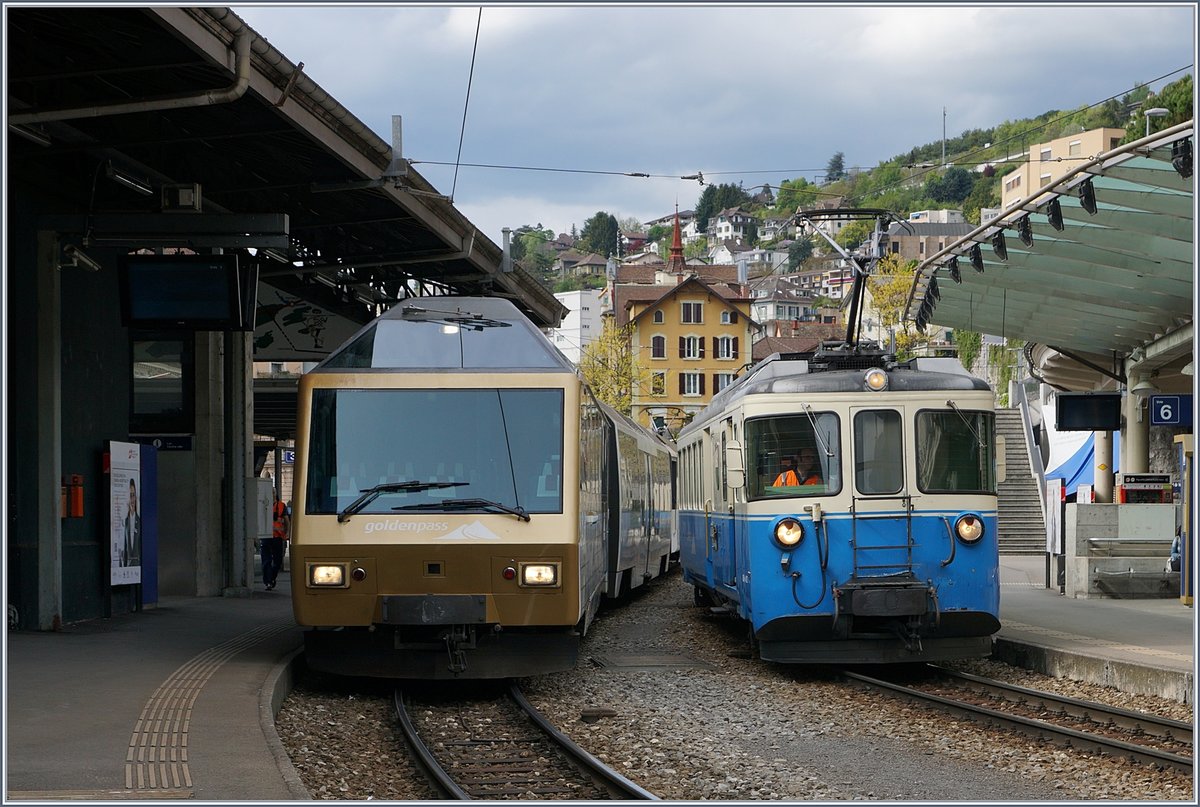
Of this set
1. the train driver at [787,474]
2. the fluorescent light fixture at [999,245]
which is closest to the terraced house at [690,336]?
the fluorescent light fixture at [999,245]

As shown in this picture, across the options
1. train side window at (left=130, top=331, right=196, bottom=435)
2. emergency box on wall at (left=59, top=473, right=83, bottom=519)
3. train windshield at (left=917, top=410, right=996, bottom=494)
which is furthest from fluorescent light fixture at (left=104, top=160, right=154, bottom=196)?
train windshield at (left=917, top=410, right=996, bottom=494)

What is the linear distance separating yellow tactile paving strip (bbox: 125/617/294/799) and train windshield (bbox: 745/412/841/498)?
5.19 metres

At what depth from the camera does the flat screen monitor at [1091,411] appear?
22.8m

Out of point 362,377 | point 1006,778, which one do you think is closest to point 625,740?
point 1006,778

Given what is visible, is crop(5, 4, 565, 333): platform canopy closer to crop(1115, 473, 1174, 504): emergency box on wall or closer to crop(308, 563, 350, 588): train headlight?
crop(308, 563, 350, 588): train headlight

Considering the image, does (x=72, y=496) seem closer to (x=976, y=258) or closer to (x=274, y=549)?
(x=274, y=549)

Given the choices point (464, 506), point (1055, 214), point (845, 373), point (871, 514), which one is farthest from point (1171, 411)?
point (464, 506)

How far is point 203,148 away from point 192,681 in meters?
6.47

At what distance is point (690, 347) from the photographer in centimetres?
9256

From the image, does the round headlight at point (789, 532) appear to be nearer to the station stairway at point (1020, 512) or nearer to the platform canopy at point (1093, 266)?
the platform canopy at point (1093, 266)

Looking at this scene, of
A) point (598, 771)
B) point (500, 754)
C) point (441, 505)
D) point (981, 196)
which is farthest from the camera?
point (981, 196)

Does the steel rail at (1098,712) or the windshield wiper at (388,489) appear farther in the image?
the windshield wiper at (388,489)

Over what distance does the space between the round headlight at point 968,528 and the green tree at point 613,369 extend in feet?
183

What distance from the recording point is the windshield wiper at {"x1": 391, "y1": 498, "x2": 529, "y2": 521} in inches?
450
